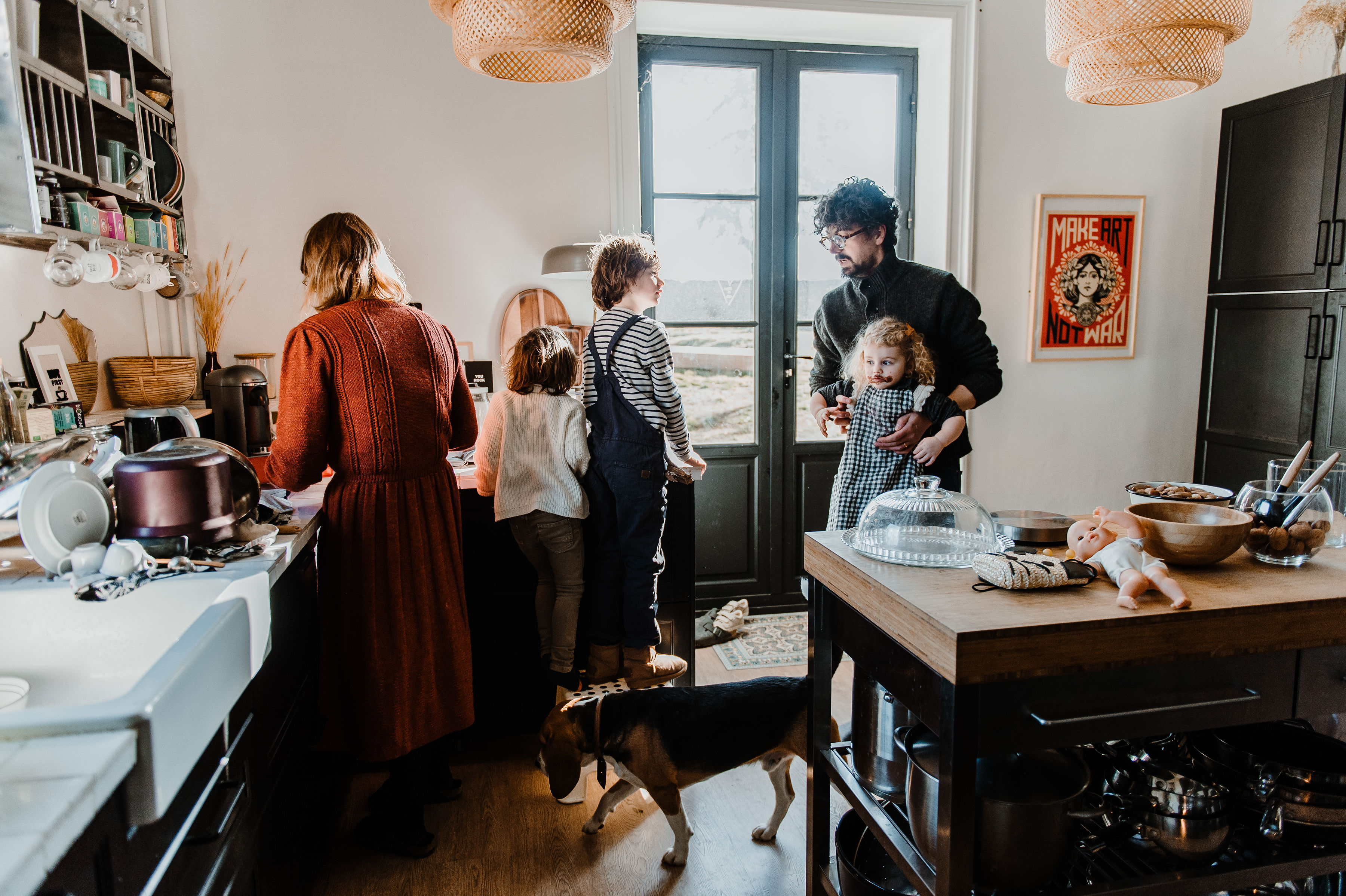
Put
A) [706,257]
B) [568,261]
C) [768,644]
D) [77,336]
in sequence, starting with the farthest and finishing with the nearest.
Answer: [706,257]
[768,644]
[568,261]
[77,336]

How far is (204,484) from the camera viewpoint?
5.02 ft

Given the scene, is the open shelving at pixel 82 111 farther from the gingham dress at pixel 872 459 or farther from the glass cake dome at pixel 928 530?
the gingham dress at pixel 872 459

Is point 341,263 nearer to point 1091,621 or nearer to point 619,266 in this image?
point 619,266

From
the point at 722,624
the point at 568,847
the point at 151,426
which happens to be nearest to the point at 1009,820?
the point at 568,847

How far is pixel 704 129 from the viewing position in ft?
12.3

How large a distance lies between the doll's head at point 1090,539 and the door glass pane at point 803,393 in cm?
249

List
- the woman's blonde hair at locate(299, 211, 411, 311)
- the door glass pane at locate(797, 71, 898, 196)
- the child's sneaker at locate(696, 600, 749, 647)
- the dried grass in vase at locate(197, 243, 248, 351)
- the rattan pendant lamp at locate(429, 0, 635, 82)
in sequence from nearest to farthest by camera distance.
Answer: the rattan pendant lamp at locate(429, 0, 635, 82) < the woman's blonde hair at locate(299, 211, 411, 311) < the dried grass in vase at locate(197, 243, 248, 351) < the child's sneaker at locate(696, 600, 749, 647) < the door glass pane at locate(797, 71, 898, 196)

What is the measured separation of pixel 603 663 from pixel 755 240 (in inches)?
85.5

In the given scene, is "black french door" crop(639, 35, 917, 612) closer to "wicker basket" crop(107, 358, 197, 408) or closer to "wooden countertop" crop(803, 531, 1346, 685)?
"wicker basket" crop(107, 358, 197, 408)

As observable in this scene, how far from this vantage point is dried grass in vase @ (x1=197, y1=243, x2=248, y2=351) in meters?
3.15

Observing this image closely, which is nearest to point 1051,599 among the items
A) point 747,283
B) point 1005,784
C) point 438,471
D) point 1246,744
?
point 1005,784

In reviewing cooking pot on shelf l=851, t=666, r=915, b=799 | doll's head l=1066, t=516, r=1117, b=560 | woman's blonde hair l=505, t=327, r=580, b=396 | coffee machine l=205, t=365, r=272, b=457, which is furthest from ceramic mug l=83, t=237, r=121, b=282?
doll's head l=1066, t=516, r=1117, b=560

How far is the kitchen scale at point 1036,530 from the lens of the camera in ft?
5.13

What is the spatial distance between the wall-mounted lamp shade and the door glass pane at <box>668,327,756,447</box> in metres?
0.76
